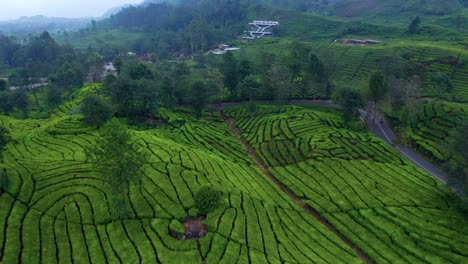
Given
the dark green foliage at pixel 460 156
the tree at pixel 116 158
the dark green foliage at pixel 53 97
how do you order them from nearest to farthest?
the tree at pixel 116 158 → the dark green foliage at pixel 460 156 → the dark green foliage at pixel 53 97

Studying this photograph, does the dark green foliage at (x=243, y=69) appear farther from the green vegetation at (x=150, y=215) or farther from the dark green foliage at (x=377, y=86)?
the green vegetation at (x=150, y=215)

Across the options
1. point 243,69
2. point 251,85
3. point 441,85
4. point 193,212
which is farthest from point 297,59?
point 193,212

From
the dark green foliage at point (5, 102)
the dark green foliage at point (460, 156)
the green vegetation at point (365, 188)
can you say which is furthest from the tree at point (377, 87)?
the dark green foliage at point (5, 102)

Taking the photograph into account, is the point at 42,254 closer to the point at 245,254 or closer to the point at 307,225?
the point at 245,254

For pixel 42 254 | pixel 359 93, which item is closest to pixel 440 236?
pixel 359 93

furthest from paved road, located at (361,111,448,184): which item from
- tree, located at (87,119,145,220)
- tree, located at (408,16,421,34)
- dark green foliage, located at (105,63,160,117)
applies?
tree, located at (408,16,421,34)

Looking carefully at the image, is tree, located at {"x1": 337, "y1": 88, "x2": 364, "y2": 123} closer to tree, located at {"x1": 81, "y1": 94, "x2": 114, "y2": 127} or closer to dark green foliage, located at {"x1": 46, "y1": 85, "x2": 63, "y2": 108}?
tree, located at {"x1": 81, "y1": 94, "x2": 114, "y2": 127}
